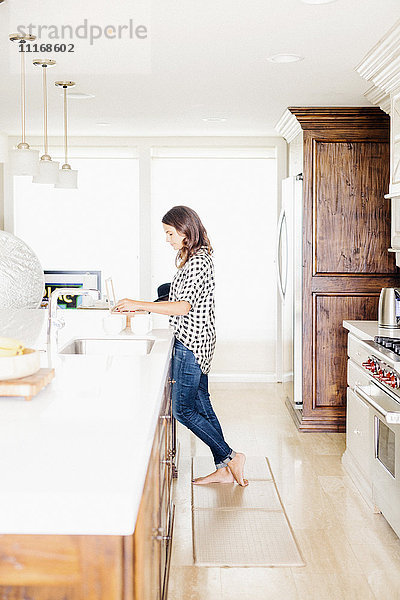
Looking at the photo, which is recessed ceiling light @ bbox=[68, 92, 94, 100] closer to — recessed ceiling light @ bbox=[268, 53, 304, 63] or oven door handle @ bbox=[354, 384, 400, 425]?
recessed ceiling light @ bbox=[268, 53, 304, 63]

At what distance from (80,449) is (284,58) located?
2768 millimetres

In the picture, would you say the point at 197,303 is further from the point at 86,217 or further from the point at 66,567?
the point at 86,217

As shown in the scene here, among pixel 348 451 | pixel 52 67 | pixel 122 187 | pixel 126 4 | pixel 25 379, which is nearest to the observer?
pixel 25 379

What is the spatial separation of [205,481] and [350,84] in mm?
2486

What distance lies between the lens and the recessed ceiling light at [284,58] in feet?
11.6

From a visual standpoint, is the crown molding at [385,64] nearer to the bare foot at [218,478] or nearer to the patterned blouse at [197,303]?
the patterned blouse at [197,303]

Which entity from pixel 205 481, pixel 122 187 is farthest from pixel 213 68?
pixel 122 187

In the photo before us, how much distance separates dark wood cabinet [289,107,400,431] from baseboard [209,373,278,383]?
174 cm

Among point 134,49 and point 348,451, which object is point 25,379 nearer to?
point 134,49

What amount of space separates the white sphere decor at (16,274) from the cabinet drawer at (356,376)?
1.73 meters

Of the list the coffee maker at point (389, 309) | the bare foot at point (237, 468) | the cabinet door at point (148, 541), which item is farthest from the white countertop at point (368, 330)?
the cabinet door at point (148, 541)

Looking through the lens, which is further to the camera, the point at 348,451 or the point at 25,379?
the point at 348,451

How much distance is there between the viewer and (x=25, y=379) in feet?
6.21

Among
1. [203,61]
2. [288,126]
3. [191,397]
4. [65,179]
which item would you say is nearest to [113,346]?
[191,397]
